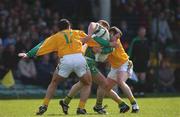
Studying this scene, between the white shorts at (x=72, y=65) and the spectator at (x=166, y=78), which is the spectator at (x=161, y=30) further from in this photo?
the white shorts at (x=72, y=65)

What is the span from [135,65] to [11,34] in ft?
15.7

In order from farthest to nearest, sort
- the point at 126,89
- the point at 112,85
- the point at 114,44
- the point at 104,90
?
the point at 112,85
the point at 104,90
the point at 126,89
the point at 114,44

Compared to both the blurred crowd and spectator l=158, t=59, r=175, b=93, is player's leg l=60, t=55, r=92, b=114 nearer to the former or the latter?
the blurred crowd

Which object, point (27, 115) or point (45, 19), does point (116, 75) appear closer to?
point (27, 115)

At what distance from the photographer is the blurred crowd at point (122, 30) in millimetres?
27672

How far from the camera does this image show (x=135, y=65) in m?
27.0

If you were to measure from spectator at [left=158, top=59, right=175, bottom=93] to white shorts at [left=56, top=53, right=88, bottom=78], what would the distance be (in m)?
12.8

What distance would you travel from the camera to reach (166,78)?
29.7 m

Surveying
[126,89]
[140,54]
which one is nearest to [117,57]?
[126,89]

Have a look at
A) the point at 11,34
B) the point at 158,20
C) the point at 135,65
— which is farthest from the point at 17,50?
the point at 158,20

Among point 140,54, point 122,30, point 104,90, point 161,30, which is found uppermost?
point 104,90

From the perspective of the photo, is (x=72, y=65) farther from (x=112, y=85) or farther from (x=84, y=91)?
(x=112, y=85)

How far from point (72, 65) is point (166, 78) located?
13034 mm

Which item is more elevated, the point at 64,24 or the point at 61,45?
the point at 64,24
